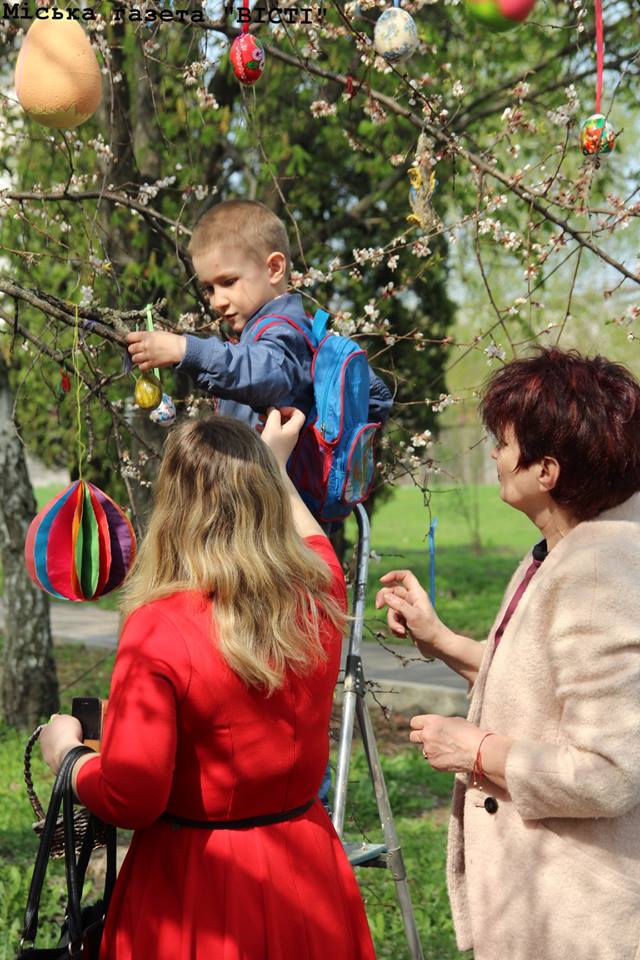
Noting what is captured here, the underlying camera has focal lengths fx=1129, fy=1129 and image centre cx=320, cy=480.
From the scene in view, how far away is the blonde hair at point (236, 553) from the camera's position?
6.25 feet

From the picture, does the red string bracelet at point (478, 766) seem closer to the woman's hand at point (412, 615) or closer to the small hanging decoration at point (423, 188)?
the woman's hand at point (412, 615)

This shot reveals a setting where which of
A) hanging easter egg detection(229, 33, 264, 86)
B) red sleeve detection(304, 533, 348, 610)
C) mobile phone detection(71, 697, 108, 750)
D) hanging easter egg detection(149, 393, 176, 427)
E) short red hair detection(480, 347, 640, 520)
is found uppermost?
hanging easter egg detection(229, 33, 264, 86)

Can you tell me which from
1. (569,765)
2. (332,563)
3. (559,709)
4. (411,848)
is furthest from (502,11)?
(411,848)

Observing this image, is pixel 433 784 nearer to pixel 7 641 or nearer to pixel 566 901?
pixel 7 641

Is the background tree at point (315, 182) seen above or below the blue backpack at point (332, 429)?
above

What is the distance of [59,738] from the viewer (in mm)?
2037

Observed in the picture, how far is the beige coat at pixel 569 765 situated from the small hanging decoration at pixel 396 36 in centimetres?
164

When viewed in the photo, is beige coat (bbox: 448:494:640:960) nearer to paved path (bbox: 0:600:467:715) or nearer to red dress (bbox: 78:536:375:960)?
red dress (bbox: 78:536:375:960)

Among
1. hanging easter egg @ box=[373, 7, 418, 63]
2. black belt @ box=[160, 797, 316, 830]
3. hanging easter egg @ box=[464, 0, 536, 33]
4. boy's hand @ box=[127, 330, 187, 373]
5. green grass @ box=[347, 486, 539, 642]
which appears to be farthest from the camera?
green grass @ box=[347, 486, 539, 642]

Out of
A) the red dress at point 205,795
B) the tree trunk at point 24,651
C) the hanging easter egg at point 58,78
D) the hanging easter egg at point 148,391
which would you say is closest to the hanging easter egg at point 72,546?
the hanging easter egg at point 148,391

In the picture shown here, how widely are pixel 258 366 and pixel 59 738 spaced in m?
0.90

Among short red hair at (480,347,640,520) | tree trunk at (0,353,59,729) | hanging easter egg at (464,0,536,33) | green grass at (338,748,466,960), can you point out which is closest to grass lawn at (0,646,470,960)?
green grass at (338,748,466,960)

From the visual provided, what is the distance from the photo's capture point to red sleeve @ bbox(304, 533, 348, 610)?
218 cm

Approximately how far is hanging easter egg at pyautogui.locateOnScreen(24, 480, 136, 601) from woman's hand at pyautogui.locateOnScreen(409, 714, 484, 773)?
0.78 metres
